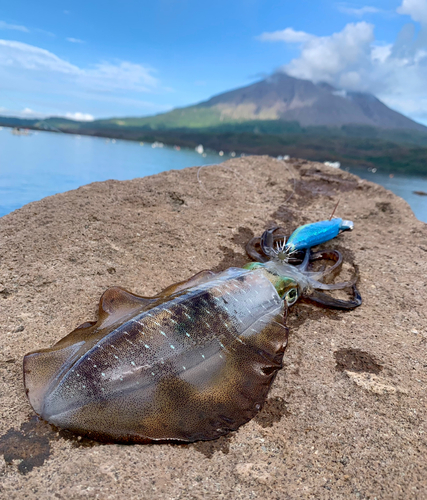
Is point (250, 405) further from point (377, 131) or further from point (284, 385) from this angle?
point (377, 131)

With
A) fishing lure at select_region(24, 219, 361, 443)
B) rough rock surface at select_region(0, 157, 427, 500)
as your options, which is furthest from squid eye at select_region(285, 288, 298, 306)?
fishing lure at select_region(24, 219, 361, 443)

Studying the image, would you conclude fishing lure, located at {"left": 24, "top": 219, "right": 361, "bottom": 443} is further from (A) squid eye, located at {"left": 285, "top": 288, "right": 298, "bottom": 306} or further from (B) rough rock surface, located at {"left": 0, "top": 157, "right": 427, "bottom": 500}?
(A) squid eye, located at {"left": 285, "top": 288, "right": 298, "bottom": 306}

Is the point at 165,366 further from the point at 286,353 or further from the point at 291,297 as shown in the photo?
the point at 291,297

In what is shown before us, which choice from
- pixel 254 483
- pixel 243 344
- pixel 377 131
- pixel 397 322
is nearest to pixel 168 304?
pixel 243 344

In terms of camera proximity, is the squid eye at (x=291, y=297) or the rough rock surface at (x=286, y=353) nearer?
the rough rock surface at (x=286, y=353)

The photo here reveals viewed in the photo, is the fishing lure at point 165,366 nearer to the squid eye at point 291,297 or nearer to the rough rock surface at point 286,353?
the rough rock surface at point 286,353

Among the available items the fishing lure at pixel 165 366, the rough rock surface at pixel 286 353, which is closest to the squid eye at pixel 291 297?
the rough rock surface at pixel 286 353
